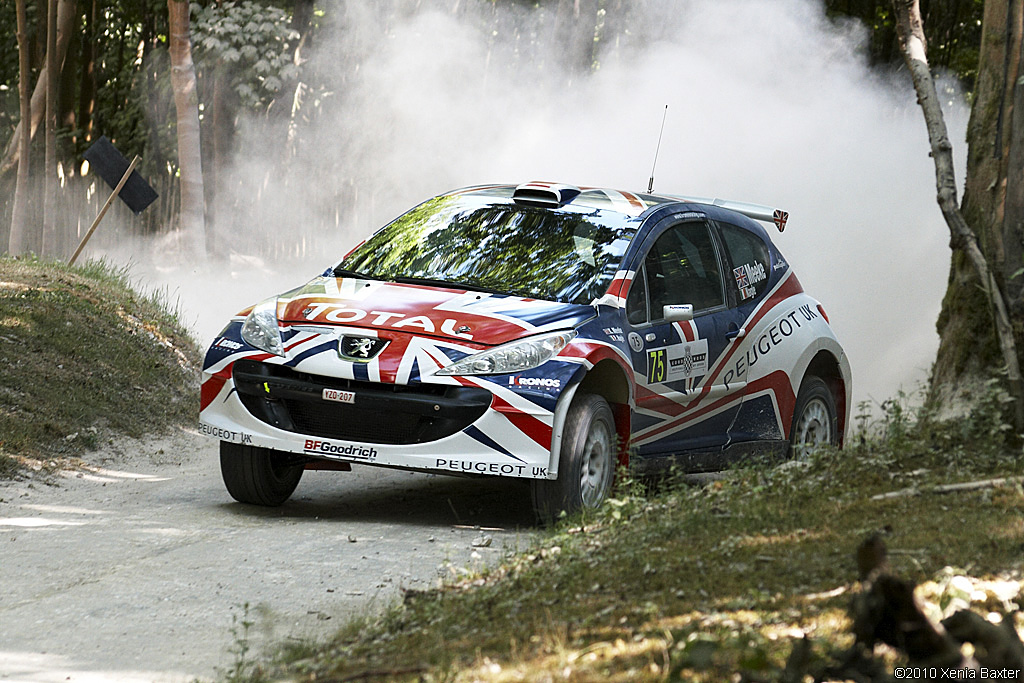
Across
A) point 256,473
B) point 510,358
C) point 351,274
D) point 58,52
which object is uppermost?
point 58,52

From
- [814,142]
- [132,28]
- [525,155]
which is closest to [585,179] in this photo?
[525,155]

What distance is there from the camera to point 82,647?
4.73 m

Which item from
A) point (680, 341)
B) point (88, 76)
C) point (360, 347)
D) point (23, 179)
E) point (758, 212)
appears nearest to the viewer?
point (360, 347)

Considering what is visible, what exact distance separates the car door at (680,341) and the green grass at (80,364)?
3.89 metres

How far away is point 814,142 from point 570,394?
1764 centimetres

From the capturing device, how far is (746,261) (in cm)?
828

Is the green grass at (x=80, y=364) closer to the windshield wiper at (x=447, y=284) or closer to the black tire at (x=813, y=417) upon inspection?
the windshield wiper at (x=447, y=284)

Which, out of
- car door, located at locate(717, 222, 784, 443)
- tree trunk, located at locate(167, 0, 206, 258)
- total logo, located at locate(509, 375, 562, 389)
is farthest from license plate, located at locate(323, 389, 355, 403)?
tree trunk, located at locate(167, 0, 206, 258)

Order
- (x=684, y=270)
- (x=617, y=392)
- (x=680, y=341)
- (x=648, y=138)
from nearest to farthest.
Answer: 1. (x=617, y=392)
2. (x=680, y=341)
3. (x=684, y=270)
4. (x=648, y=138)

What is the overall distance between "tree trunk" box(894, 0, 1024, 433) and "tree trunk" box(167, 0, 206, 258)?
17.5 meters

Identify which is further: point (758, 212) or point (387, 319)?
point (758, 212)

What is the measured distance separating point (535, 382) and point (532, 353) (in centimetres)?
16

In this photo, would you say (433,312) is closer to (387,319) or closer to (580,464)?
(387,319)

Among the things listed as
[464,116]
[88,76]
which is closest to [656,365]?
[464,116]
